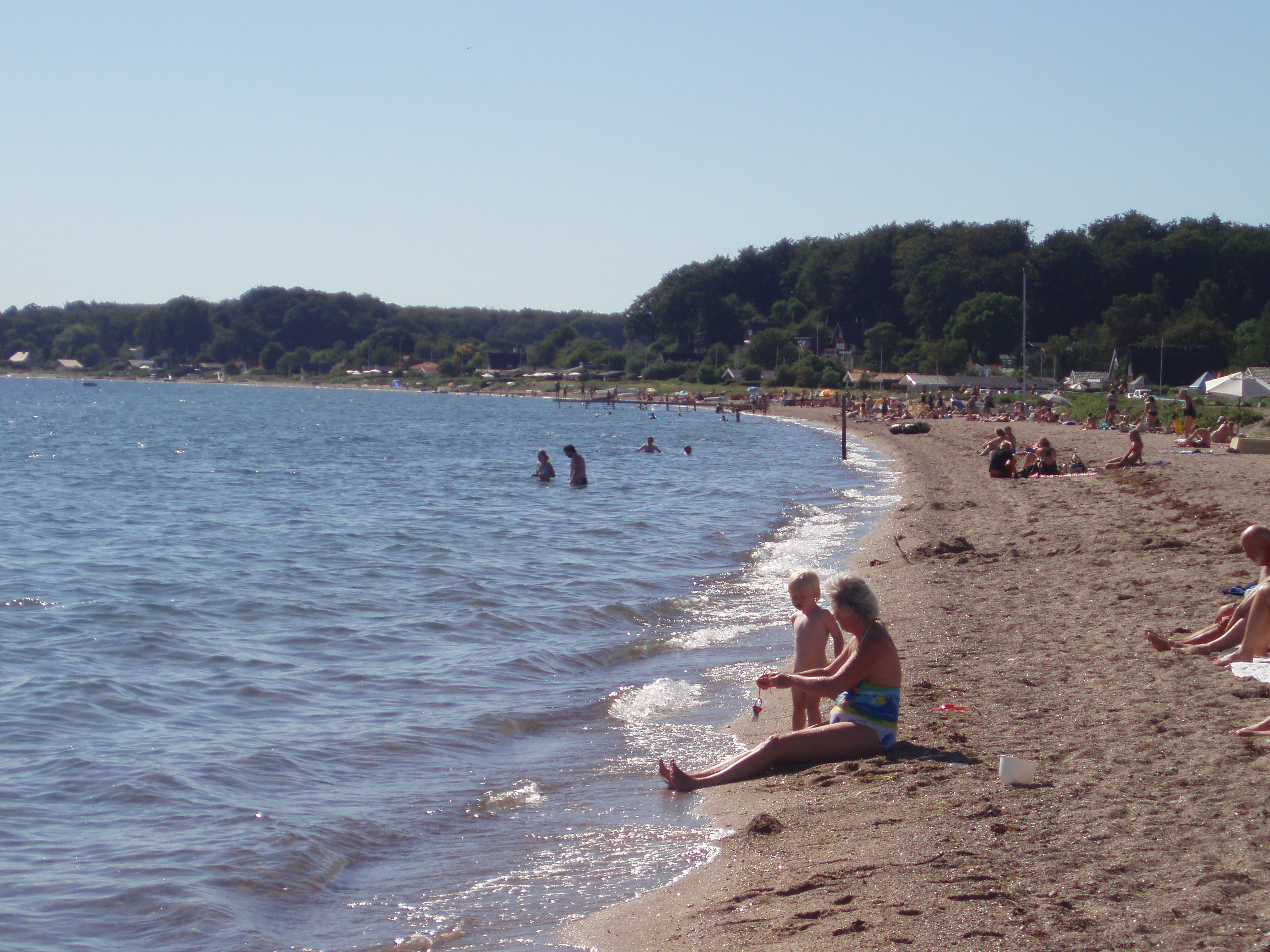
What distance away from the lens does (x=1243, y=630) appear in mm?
6879

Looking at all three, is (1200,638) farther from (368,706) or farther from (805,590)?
(368,706)

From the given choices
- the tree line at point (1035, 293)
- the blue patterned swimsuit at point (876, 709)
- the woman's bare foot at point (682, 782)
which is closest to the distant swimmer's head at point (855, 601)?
the blue patterned swimsuit at point (876, 709)

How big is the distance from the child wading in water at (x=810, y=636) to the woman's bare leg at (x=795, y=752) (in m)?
0.37

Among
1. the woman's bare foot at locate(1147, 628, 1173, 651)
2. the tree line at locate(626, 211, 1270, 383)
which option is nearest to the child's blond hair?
the woman's bare foot at locate(1147, 628, 1173, 651)

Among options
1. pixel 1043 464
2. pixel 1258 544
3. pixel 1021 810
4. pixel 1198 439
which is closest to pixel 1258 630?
pixel 1258 544

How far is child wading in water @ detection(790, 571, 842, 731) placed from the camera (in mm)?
6391

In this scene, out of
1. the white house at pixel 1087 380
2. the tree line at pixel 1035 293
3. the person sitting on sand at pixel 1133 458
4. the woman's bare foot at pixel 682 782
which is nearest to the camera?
the woman's bare foot at pixel 682 782

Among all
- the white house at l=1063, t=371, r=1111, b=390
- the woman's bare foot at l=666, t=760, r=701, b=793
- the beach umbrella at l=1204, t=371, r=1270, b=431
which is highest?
the white house at l=1063, t=371, r=1111, b=390

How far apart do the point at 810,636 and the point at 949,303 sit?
335ft

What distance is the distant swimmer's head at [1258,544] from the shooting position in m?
6.96

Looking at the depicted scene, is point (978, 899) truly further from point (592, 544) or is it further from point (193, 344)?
point (193, 344)

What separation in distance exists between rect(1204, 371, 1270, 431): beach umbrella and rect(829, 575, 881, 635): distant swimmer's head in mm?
33288

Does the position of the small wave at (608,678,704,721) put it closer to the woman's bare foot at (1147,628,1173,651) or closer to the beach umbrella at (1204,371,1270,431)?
the woman's bare foot at (1147,628,1173,651)

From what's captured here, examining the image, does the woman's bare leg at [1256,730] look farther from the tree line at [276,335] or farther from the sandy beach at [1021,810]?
the tree line at [276,335]
